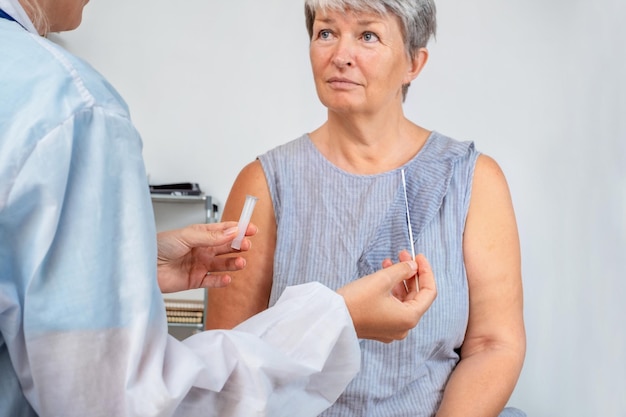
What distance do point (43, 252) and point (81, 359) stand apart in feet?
0.36

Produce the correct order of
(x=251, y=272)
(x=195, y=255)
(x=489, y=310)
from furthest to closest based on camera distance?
(x=251, y=272) → (x=489, y=310) → (x=195, y=255)

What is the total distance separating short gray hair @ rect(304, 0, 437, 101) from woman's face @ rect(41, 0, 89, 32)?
840 mm

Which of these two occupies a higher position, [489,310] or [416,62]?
[416,62]

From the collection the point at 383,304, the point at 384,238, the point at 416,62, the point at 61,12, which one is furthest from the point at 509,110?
the point at 61,12

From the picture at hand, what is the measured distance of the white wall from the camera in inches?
122

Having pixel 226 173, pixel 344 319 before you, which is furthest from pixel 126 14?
pixel 344 319

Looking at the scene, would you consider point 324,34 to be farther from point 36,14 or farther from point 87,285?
point 87,285

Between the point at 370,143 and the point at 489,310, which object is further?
the point at 370,143

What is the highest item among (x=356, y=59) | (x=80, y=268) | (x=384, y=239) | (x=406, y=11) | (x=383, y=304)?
(x=406, y=11)

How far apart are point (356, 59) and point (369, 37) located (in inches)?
2.5

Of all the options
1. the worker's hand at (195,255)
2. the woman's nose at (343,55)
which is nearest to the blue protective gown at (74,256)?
the worker's hand at (195,255)

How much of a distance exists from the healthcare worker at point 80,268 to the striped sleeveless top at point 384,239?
0.81 metres

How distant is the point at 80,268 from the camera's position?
675 millimetres

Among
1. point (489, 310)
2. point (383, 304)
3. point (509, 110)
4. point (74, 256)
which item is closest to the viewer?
point (74, 256)
